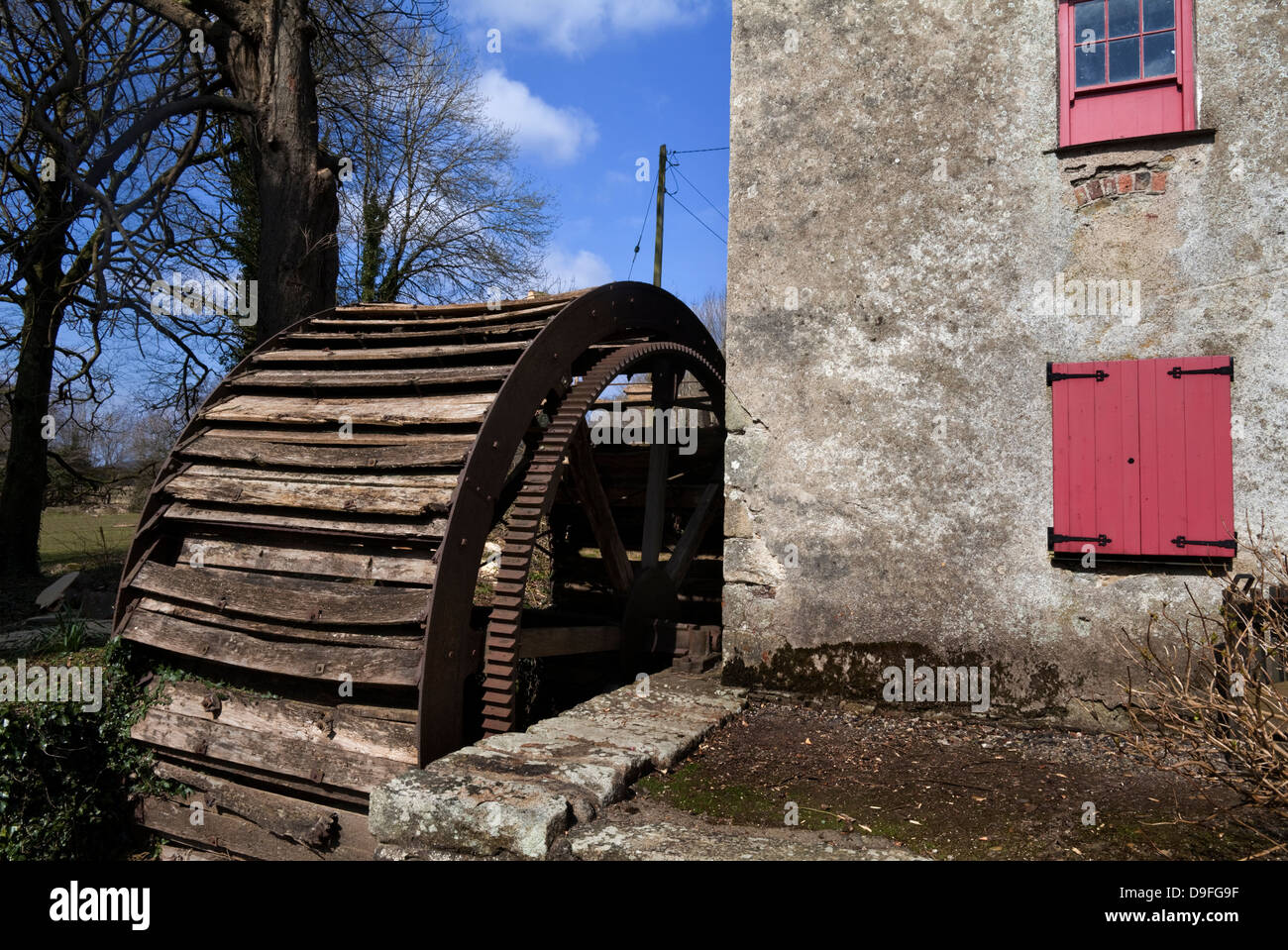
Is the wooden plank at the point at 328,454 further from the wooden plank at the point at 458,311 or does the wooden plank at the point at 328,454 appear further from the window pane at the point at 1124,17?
the window pane at the point at 1124,17

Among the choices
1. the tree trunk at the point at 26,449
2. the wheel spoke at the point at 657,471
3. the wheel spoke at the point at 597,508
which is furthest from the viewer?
the tree trunk at the point at 26,449

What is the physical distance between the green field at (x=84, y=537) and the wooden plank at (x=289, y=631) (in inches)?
196

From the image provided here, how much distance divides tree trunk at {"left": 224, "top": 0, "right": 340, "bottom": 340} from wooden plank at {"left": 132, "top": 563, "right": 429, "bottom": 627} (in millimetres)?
3231

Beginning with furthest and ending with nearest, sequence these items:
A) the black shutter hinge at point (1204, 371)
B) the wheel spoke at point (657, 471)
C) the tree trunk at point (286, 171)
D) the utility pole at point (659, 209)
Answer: the utility pole at point (659, 209), the tree trunk at point (286, 171), the wheel spoke at point (657, 471), the black shutter hinge at point (1204, 371)

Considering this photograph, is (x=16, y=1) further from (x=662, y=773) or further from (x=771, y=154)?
(x=662, y=773)

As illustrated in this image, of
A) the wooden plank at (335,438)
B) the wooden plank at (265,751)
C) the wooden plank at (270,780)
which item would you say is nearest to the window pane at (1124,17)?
the wooden plank at (335,438)

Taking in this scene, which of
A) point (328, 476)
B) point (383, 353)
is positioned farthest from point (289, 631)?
point (383, 353)

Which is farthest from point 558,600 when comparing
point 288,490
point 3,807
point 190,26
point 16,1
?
point 16,1

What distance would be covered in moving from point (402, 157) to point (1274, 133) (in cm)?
1508

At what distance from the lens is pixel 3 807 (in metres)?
4.50

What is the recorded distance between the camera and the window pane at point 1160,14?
14.1ft

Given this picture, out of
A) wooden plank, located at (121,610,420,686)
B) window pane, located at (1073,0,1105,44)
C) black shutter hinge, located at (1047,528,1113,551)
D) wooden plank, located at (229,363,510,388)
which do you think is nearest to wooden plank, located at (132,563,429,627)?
wooden plank, located at (121,610,420,686)

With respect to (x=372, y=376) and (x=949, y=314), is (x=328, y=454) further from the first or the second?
(x=949, y=314)

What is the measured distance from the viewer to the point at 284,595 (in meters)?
3.94
